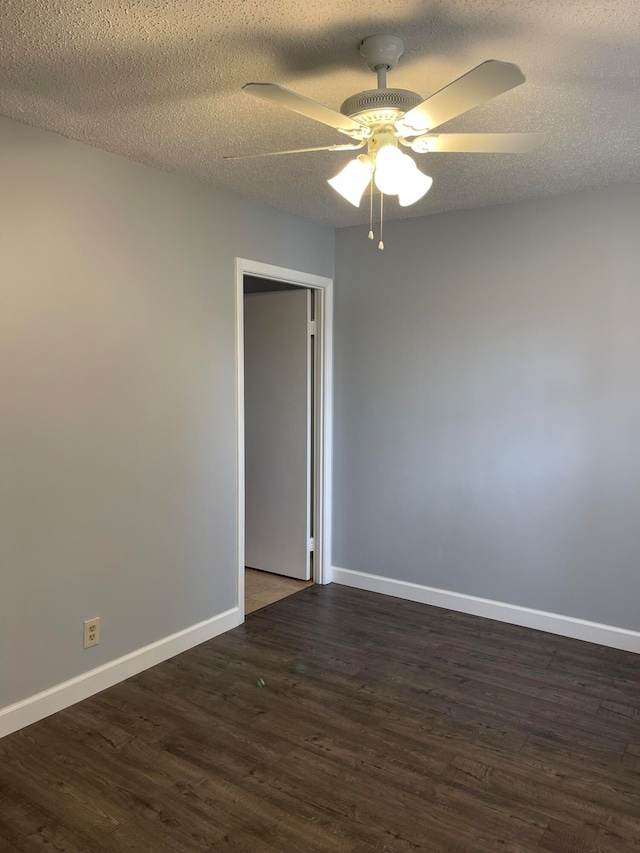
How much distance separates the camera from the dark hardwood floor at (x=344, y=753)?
202 centimetres

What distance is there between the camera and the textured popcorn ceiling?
1.69 m

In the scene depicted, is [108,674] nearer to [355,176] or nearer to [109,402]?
[109,402]

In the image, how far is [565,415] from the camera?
3424mm

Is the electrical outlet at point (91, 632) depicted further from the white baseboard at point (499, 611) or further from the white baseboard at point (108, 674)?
the white baseboard at point (499, 611)

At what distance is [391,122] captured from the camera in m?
1.90

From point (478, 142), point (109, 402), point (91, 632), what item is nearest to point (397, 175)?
point (478, 142)

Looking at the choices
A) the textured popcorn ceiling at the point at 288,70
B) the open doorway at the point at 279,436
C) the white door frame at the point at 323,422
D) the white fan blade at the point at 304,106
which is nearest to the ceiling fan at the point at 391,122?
the white fan blade at the point at 304,106

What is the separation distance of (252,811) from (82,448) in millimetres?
1549

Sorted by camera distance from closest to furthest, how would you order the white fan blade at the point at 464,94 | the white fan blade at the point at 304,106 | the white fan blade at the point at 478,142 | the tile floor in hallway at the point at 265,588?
the white fan blade at the point at 464,94 → the white fan blade at the point at 304,106 → the white fan blade at the point at 478,142 → the tile floor in hallway at the point at 265,588

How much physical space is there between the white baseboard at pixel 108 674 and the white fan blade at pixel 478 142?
250 cm

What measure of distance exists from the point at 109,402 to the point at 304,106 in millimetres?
1614

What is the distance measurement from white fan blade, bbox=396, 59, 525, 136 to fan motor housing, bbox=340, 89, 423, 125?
0.15 feet

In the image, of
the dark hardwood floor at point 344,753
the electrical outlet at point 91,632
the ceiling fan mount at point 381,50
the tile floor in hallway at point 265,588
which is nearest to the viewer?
the ceiling fan mount at point 381,50

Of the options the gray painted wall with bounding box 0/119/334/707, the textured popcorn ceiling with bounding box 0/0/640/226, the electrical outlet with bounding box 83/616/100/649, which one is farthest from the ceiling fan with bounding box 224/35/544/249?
the electrical outlet with bounding box 83/616/100/649
